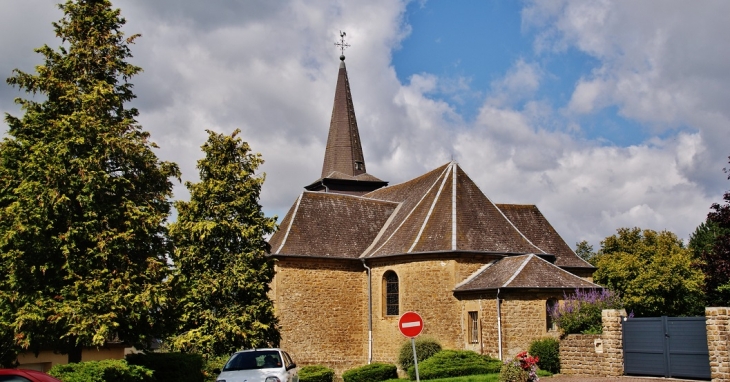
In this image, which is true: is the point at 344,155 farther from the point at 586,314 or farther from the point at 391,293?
the point at 586,314

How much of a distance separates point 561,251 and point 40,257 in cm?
2594

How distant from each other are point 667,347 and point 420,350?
10.8 meters

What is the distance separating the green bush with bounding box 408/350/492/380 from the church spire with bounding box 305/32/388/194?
62.7ft

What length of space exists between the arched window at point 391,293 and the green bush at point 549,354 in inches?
353

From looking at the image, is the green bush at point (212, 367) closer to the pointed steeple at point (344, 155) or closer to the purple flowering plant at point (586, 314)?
the purple flowering plant at point (586, 314)

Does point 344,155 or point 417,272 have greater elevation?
point 344,155

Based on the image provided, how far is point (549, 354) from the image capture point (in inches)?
904

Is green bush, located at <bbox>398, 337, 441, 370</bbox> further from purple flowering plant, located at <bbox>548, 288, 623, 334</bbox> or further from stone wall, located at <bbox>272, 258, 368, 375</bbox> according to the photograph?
purple flowering plant, located at <bbox>548, 288, 623, 334</bbox>

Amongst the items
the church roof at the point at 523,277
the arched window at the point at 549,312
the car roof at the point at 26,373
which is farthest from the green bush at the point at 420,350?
A: the car roof at the point at 26,373

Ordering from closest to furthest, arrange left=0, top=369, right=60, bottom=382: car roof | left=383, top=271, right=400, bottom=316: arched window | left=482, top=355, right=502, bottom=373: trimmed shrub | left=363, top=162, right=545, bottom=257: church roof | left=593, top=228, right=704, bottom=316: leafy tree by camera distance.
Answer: left=0, top=369, right=60, bottom=382: car roof → left=482, top=355, right=502, bottom=373: trimmed shrub → left=363, top=162, right=545, bottom=257: church roof → left=383, top=271, right=400, bottom=316: arched window → left=593, top=228, right=704, bottom=316: leafy tree

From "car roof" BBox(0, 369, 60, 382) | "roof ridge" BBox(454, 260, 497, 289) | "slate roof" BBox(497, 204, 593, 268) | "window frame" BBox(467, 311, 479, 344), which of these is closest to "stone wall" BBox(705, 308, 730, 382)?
"window frame" BBox(467, 311, 479, 344)

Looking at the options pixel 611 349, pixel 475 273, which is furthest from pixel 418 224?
pixel 611 349

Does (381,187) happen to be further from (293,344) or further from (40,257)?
(40,257)

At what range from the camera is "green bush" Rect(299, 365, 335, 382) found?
2902cm
